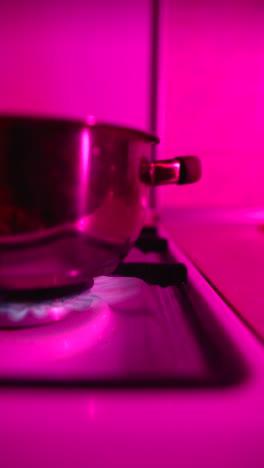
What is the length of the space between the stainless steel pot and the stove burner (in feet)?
0.06

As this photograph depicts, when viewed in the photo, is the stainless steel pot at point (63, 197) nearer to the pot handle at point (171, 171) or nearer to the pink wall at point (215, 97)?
the pot handle at point (171, 171)

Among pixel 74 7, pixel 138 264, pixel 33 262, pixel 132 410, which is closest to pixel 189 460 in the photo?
pixel 132 410

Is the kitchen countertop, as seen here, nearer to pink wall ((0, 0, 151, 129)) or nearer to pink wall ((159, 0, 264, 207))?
pink wall ((159, 0, 264, 207))

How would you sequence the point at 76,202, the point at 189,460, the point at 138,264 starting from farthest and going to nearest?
the point at 138,264, the point at 76,202, the point at 189,460

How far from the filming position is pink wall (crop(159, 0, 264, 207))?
89 centimetres

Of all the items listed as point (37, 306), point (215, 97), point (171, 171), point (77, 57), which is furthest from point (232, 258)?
point (77, 57)

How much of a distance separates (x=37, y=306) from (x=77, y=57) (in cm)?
77

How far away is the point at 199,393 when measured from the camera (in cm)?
20

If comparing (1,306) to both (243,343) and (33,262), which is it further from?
(243,343)

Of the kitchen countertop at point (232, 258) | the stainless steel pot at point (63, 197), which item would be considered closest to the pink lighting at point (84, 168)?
the stainless steel pot at point (63, 197)

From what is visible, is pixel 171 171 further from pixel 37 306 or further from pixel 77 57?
pixel 77 57

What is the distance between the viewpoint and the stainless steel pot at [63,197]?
10.2 inches

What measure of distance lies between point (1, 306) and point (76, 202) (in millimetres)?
110

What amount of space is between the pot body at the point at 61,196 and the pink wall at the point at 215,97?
2.15ft
